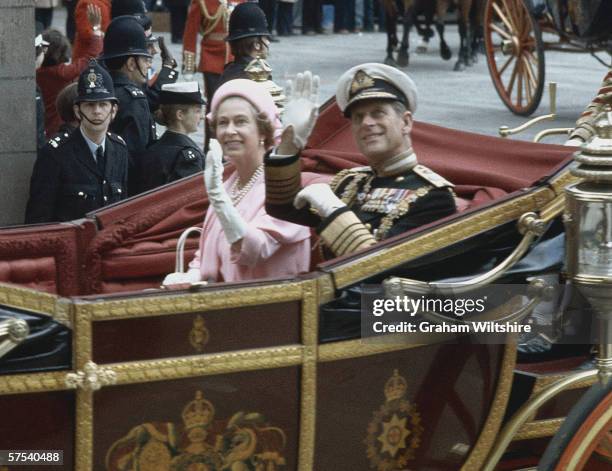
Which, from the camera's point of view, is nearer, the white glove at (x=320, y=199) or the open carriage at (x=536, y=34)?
the white glove at (x=320, y=199)

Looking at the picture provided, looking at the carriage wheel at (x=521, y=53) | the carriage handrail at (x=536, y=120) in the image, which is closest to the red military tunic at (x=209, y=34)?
the carriage wheel at (x=521, y=53)

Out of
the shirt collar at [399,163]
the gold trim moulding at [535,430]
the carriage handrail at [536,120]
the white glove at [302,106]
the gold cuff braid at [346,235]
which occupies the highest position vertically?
the white glove at [302,106]

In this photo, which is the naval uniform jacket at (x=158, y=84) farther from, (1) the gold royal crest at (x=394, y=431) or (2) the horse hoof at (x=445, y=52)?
(2) the horse hoof at (x=445, y=52)

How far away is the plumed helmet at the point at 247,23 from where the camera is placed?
25.0ft

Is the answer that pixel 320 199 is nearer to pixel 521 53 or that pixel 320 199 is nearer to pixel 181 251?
pixel 181 251

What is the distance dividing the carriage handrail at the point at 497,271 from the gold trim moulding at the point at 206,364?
31cm

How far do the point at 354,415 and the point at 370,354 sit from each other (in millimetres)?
161

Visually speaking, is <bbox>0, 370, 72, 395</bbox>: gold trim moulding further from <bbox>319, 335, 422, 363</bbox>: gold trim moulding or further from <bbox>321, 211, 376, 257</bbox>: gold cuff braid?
<bbox>321, 211, 376, 257</bbox>: gold cuff braid

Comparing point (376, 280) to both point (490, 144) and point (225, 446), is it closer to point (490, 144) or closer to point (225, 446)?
point (225, 446)

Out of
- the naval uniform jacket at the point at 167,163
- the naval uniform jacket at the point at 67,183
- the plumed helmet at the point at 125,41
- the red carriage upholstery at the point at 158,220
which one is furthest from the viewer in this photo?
the plumed helmet at the point at 125,41

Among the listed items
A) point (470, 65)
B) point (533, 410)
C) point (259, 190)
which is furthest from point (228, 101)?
point (470, 65)

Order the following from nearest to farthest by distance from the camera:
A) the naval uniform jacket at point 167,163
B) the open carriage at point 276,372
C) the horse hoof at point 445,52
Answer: the open carriage at point 276,372
the naval uniform jacket at point 167,163
the horse hoof at point 445,52

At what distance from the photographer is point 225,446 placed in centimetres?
337

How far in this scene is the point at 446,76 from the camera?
14.3 m
